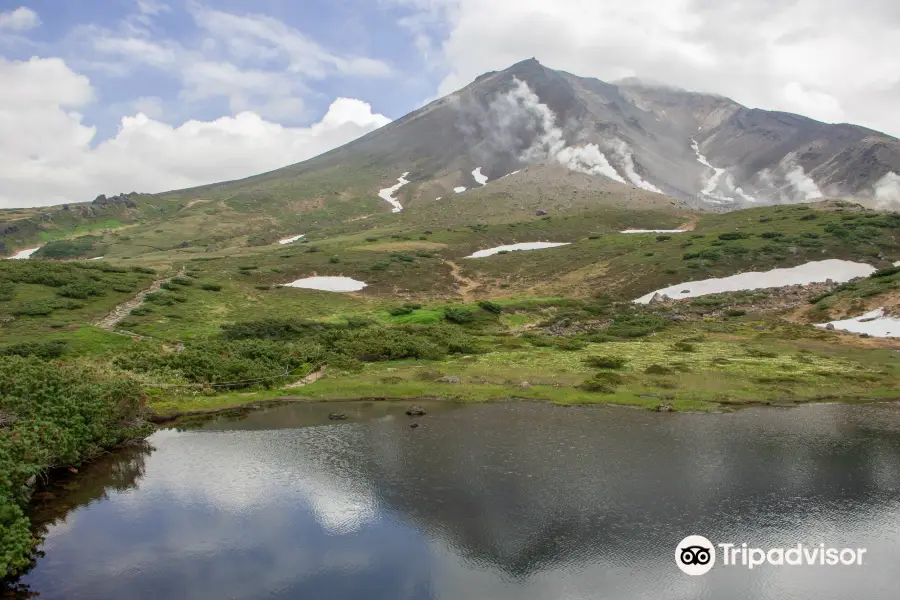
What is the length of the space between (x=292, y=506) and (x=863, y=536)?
2329 cm

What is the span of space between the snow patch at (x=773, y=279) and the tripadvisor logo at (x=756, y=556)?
69720 mm

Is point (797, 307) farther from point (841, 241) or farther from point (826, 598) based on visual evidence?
point (826, 598)

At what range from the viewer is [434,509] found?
24.2 meters

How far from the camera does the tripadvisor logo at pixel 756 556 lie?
1980cm

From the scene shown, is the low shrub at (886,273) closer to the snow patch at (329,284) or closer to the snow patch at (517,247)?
the snow patch at (517,247)

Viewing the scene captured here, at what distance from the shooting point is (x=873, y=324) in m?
60.9

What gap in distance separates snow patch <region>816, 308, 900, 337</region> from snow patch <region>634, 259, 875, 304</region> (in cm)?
2223

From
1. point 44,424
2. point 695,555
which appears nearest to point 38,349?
point 44,424

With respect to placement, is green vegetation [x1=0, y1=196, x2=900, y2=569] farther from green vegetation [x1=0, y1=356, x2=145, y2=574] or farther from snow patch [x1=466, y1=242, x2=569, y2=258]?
snow patch [x1=466, y1=242, x2=569, y2=258]

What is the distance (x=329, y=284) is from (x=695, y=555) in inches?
3338

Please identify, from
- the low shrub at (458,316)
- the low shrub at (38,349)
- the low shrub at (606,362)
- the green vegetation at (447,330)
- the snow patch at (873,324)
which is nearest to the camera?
the green vegetation at (447,330)

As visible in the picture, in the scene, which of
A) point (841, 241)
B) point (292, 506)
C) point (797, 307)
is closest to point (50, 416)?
point (292, 506)

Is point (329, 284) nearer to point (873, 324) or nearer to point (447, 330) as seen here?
point (447, 330)

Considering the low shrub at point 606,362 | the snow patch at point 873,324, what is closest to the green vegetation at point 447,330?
the low shrub at point 606,362
